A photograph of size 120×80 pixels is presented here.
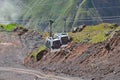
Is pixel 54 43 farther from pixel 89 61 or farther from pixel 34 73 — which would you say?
pixel 89 61

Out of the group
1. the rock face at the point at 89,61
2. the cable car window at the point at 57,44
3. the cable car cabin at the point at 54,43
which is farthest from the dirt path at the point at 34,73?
the cable car window at the point at 57,44

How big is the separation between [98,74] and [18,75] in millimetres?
15400

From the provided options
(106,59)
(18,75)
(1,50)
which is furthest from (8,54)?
(106,59)

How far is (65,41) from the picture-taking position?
7850cm

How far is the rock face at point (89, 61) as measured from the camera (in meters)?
59.6

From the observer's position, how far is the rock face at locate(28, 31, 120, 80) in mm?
59569

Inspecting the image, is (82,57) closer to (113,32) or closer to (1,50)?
(113,32)

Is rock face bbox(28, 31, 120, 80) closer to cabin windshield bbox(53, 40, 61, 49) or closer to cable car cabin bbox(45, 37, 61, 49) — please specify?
cable car cabin bbox(45, 37, 61, 49)

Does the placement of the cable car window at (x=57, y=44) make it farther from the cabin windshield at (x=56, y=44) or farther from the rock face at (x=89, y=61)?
the rock face at (x=89, y=61)

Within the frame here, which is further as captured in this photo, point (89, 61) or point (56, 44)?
point (56, 44)

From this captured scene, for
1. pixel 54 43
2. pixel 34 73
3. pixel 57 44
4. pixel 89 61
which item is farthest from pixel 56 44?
pixel 89 61

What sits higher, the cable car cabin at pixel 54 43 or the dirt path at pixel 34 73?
the cable car cabin at pixel 54 43

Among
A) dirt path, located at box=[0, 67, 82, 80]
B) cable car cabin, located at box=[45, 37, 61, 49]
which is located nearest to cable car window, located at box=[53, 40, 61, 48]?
cable car cabin, located at box=[45, 37, 61, 49]

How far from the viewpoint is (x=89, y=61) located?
6456 cm
